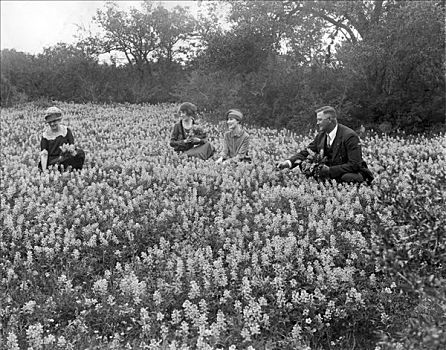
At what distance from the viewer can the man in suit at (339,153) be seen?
8336 mm

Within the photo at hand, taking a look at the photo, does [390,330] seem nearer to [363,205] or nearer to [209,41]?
[363,205]

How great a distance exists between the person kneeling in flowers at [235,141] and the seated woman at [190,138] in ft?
2.63

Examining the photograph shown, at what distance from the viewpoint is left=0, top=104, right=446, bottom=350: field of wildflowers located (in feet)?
13.8

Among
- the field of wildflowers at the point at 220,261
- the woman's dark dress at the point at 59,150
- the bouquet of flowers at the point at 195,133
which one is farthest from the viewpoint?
the bouquet of flowers at the point at 195,133

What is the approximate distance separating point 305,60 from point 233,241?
665 inches

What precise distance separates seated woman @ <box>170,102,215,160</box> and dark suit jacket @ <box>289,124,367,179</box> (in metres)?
3.13

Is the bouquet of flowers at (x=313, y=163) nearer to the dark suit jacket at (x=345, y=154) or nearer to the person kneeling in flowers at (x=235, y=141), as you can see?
the dark suit jacket at (x=345, y=154)

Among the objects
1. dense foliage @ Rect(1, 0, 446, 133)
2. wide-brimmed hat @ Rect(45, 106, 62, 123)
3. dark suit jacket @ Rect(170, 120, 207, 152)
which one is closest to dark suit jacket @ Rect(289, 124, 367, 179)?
dark suit jacket @ Rect(170, 120, 207, 152)

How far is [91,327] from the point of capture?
501 cm

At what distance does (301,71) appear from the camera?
21.1m

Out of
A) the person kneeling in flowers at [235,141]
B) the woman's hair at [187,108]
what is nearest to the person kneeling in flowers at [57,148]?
the woman's hair at [187,108]

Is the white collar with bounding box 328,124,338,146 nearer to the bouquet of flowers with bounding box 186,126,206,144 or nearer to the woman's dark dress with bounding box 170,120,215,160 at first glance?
the woman's dark dress with bounding box 170,120,215,160

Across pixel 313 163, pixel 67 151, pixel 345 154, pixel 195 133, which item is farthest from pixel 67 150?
pixel 345 154

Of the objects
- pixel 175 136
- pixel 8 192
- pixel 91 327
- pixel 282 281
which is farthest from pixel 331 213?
pixel 175 136
